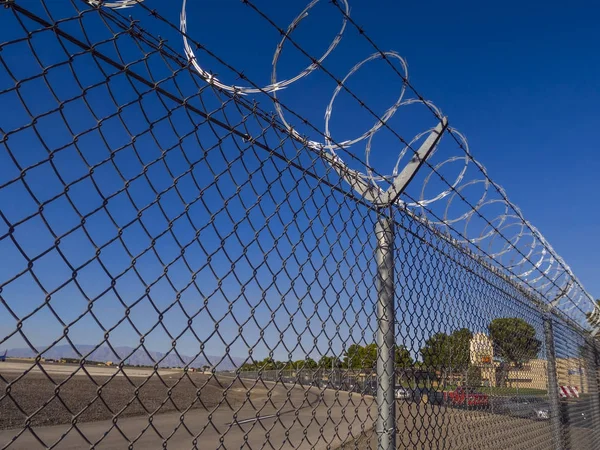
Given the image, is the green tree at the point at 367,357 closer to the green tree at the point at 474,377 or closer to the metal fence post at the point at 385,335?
the metal fence post at the point at 385,335

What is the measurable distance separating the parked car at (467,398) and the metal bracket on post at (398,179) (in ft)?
6.20

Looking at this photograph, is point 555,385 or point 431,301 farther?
point 555,385

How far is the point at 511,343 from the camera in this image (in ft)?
17.5

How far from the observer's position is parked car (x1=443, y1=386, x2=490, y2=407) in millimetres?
4082

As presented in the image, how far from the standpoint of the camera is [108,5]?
1630mm

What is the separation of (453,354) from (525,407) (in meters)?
2.25

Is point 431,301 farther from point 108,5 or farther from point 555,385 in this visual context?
point 555,385

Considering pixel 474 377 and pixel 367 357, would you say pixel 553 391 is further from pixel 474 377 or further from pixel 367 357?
pixel 367 357

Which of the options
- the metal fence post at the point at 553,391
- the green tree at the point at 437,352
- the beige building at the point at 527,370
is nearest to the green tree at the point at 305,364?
the green tree at the point at 437,352

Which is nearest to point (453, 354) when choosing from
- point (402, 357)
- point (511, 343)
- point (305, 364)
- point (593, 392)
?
point (402, 357)

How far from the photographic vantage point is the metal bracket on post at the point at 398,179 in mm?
2889

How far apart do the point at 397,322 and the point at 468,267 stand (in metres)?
1.44

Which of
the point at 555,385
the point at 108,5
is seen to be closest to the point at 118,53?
the point at 108,5

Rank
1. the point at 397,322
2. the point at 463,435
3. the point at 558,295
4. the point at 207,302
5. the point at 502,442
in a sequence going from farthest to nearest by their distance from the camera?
the point at 558,295 → the point at 502,442 → the point at 463,435 → the point at 397,322 → the point at 207,302
